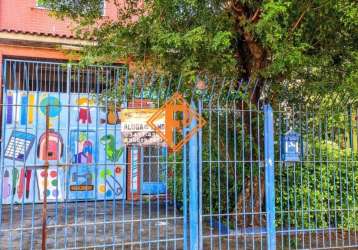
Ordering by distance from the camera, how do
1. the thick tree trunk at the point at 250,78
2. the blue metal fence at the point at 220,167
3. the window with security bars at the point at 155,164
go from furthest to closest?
1. the thick tree trunk at the point at 250,78
2. the window with security bars at the point at 155,164
3. the blue metal fence at the point at 220,167

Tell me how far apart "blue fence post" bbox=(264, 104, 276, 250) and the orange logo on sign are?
37.6 inches

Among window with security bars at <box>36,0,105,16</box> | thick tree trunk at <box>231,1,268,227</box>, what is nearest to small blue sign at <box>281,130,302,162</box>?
thick tree trunk at <box>231,1,268,227</box>

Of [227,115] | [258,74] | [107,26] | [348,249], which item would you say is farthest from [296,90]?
[107,26]

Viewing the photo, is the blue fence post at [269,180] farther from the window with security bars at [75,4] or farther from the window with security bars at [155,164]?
the window with security bars at [75,4]

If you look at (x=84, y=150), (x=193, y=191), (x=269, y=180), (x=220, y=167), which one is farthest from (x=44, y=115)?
(x=269, y=180)

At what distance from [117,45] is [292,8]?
102 inches

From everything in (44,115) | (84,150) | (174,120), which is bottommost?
(84,150)

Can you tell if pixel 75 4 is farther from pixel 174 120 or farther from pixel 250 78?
pixel 250 78

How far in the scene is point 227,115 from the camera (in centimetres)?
624

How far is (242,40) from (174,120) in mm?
2019

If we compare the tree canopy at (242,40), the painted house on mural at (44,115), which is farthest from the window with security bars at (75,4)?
the painted house on mural at (44,115)

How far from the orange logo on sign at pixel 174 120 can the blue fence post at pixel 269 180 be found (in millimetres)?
955

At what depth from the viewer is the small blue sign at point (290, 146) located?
6.20 m

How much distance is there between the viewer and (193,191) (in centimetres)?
554
